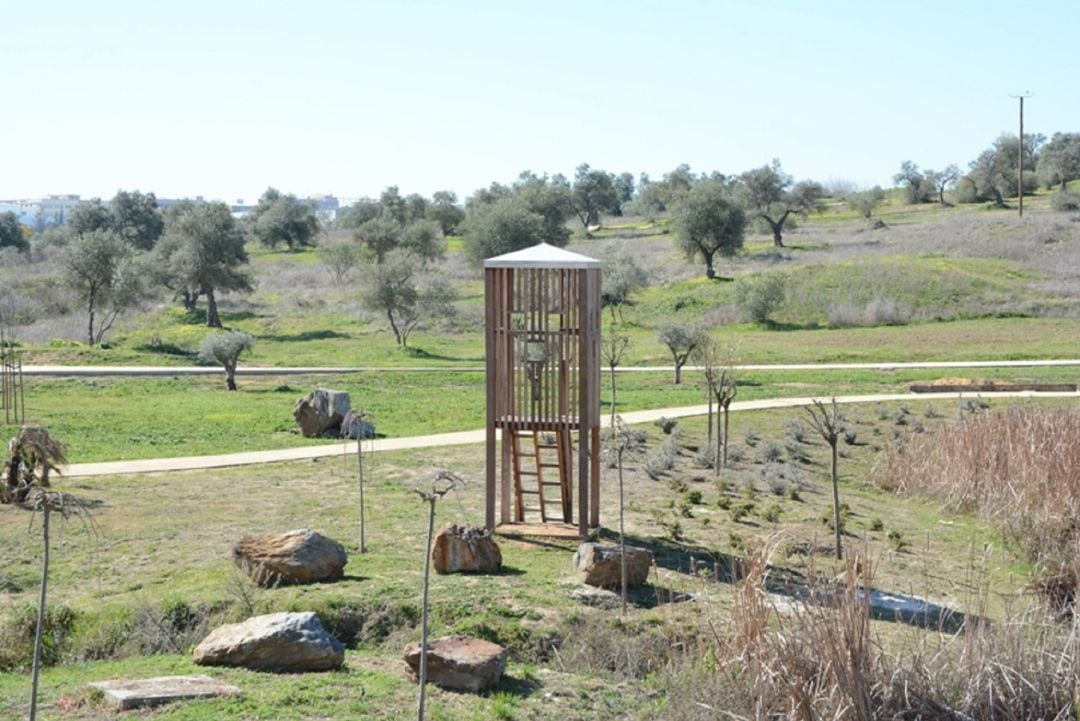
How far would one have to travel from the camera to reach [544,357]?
58.6ft

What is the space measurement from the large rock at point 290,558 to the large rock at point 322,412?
1113 centimetres

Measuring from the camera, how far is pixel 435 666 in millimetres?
12062

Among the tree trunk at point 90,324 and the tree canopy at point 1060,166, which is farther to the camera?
the tree canopy at point 1060,166

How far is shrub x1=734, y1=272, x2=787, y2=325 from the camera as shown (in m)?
51.1

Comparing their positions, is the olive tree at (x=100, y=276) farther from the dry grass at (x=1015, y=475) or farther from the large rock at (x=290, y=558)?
the large rock at (x=290, y=558)

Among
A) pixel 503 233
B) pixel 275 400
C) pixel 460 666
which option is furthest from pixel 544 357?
pixel 503 233

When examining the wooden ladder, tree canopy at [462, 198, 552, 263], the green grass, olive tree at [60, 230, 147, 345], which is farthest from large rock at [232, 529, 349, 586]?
tree canopy at [462, 198, 552, 263]

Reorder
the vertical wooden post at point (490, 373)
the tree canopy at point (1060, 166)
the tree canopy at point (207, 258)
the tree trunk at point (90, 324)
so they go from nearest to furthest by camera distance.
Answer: the vertical wooden post at point (490, 373), the tree trunk at point (90, 324), the tree canopy at point (207, 258), the tree canopy at point (1060, 166)

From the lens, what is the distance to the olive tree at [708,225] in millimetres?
63375

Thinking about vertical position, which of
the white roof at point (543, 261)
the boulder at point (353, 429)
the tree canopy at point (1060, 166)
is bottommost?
the boulder at point (353, 429)

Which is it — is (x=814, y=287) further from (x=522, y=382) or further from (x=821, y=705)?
(x=821, y=705)

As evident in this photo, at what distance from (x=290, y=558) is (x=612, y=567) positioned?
11.9ft

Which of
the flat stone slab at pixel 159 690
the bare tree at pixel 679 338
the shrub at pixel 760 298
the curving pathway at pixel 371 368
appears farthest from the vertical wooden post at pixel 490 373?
the shrub at pixel 760 298

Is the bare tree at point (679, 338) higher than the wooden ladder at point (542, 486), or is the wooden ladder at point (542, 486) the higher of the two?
the bare tree at point (679, 338)
